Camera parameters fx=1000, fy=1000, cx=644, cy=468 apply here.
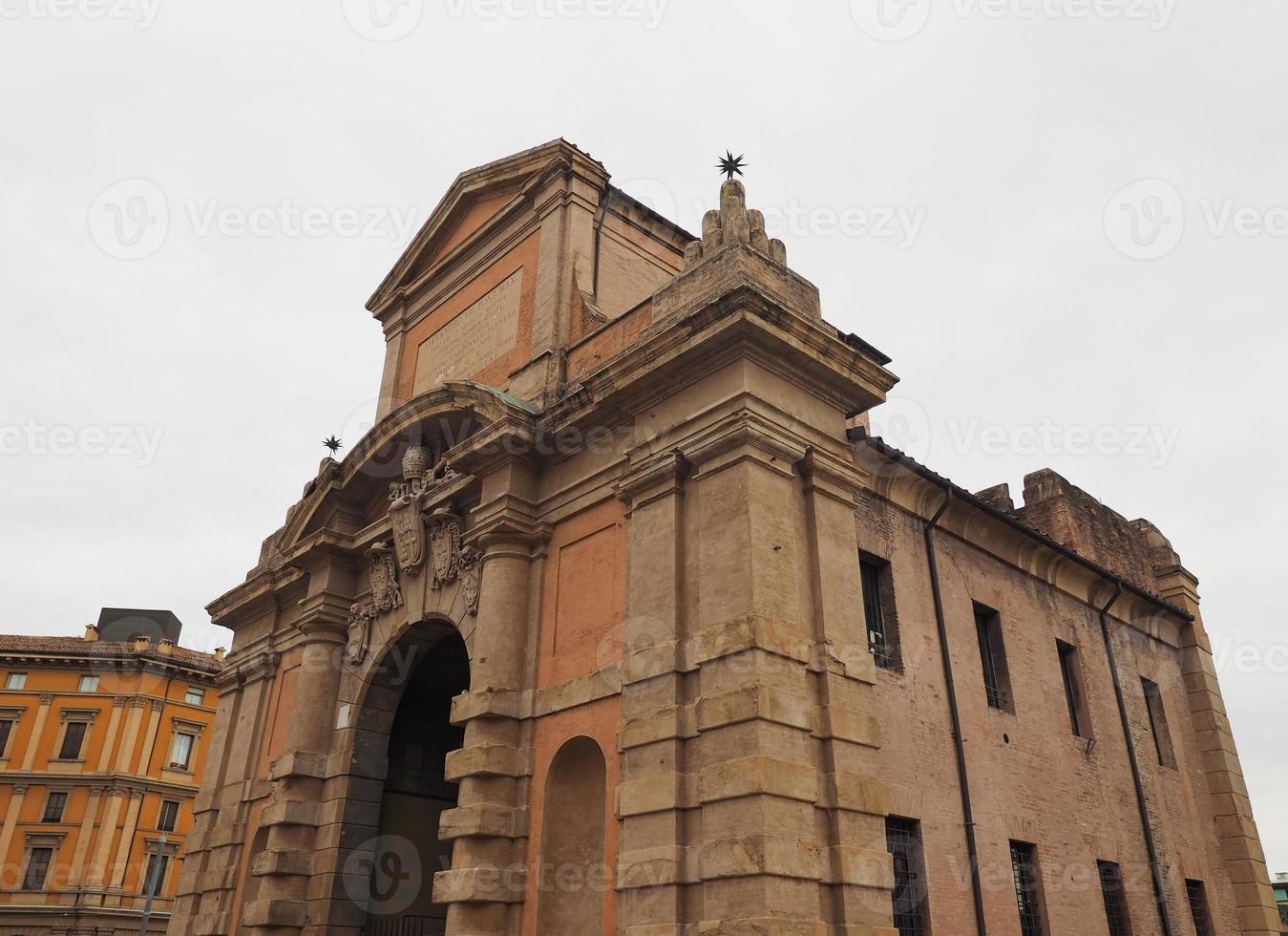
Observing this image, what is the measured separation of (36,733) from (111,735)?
312cm

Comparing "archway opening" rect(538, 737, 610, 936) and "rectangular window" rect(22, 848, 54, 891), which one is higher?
"rectangular window" rect(22, 848, 54, 891)

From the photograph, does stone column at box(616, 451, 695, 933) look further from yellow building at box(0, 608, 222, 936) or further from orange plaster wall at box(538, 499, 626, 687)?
yellow building at box(0, 608, 222, 936)

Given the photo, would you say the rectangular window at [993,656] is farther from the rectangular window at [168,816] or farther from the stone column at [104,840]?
the rectangular window at [168,816]

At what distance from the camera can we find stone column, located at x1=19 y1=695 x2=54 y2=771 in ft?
142

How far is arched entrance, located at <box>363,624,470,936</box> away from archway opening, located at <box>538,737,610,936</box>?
3802 millimetres

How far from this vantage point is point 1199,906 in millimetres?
16531

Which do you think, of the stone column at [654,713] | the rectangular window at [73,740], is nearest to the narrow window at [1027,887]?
the stone column at [654,713]

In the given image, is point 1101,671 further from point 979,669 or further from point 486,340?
point 486,340

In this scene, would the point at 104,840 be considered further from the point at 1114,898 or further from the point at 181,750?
the point at 1114,898

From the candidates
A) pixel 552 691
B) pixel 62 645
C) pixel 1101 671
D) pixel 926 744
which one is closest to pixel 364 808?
pixel 552 691

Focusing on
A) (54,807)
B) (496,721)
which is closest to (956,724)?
(496,721)

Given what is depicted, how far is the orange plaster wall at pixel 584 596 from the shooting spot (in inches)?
451

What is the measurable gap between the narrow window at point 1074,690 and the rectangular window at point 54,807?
43027 mm

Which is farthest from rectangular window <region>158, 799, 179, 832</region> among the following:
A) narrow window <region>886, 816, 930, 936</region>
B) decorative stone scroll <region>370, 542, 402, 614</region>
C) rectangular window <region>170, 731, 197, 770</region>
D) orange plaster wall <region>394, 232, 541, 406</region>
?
narrow window <region>886, 816, 930, 936</region>
